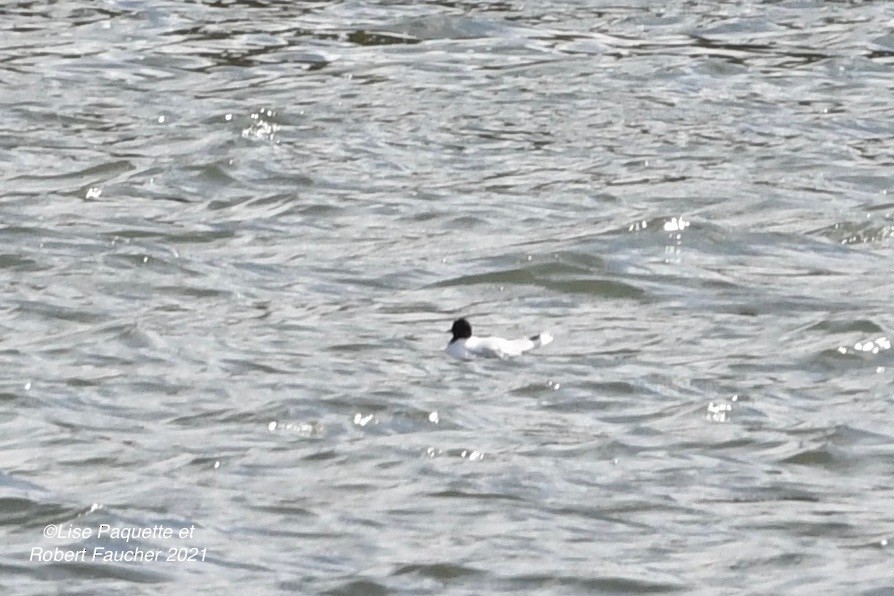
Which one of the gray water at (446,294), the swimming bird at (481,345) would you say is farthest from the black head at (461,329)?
the gray water at (446,294)

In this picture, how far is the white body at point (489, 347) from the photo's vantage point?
998 centimetres

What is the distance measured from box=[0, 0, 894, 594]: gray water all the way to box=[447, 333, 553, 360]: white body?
86 millimetres

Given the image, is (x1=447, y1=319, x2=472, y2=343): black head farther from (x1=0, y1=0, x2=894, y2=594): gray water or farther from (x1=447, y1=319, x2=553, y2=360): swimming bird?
(x1=0, y1=0, x2=894, y2=594): gray water

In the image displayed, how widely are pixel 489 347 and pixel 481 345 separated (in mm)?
52

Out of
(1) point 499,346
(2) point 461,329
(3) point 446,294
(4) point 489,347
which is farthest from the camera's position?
(3) point 446,294

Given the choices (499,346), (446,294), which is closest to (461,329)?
(499,346)

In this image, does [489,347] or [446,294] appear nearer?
Answer: [489,347]

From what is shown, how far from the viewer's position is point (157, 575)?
7863 millimetres

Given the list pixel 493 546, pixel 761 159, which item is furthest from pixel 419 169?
pixel 493 546

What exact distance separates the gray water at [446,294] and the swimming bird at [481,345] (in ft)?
0.30

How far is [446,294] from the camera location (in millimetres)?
11383

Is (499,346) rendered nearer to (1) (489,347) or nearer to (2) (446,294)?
(1) (489,347)

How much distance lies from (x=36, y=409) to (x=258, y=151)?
4678 mm

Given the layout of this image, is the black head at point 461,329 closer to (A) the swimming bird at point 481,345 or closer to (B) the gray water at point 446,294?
(A) the swimming bird at point 481,345
